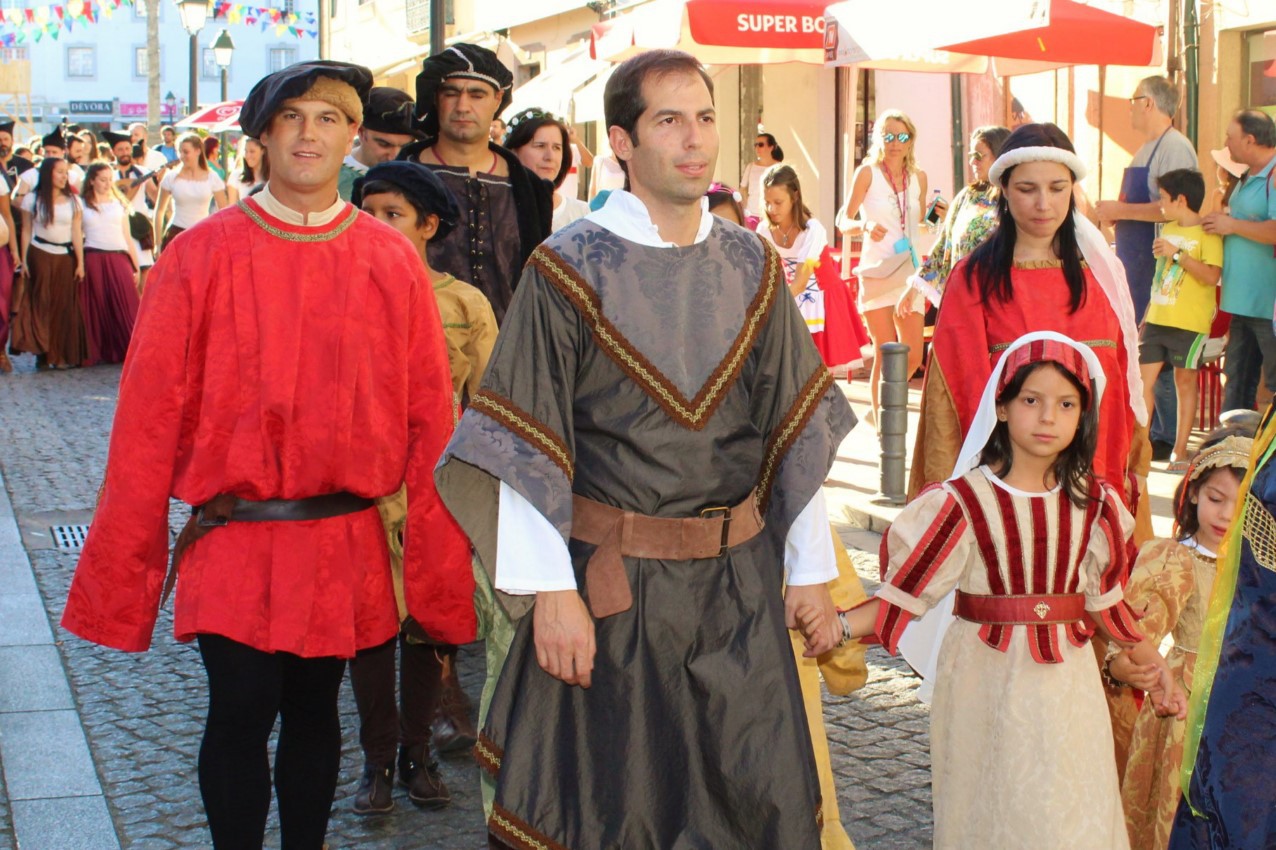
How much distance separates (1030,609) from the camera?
→ 4012 mm

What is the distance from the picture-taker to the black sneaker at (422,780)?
496cm

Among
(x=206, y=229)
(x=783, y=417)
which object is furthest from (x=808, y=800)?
(x=206, y=229)

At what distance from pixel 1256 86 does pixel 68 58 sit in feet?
233

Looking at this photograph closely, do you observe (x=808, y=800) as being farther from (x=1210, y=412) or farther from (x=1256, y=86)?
(x=1256, y=86)

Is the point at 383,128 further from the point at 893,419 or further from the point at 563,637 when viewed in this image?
the point at 563,637

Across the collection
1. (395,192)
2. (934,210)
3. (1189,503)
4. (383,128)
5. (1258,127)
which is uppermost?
(1258,127)

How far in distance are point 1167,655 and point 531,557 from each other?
1.90 metres

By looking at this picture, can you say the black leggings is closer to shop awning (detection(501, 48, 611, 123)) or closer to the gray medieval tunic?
the gray medieval tunic

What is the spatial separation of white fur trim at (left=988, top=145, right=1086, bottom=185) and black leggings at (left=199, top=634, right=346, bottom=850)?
8.70ft

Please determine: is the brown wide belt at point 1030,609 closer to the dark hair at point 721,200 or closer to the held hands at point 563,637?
the held hands at point 563,637

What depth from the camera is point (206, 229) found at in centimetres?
383

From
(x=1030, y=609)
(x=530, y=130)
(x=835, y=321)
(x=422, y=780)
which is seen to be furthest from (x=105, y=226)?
(x=1030, y=609)

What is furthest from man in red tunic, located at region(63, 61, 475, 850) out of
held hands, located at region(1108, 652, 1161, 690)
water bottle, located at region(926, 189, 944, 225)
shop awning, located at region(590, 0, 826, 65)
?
shop awning, located at region(590, 0, 826, 65)

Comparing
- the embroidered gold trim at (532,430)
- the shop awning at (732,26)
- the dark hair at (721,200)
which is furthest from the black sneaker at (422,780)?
the shop awning at (732,26)
